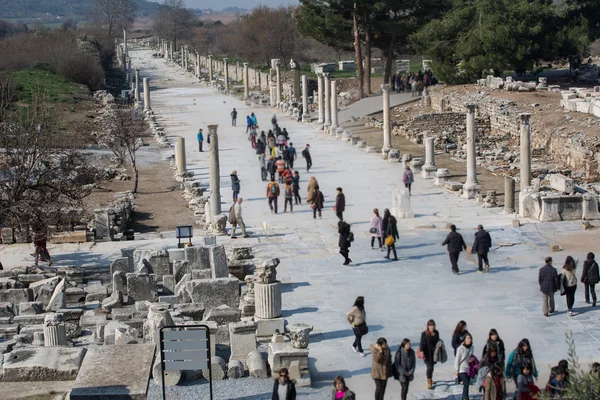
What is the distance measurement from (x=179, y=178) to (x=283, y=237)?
1294 centimetres

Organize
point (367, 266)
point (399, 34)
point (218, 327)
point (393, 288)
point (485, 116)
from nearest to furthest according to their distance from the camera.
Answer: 1. point (218, 327)
2. point (393, 288)
3. point (367, 266)
4. point (485, 116)
5. point (399, 34)

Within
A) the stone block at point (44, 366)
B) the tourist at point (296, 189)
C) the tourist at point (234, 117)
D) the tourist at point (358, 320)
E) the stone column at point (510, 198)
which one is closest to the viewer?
the stone block at point (44, 366)

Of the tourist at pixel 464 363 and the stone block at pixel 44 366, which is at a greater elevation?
the stone block at pixel 44 366

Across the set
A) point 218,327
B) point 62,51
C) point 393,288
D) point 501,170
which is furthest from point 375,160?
point 62,51

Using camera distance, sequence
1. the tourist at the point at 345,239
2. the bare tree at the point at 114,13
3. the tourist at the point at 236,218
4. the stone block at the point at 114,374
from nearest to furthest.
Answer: the stone block at the point at 114,374 → the tourist at the point at 345,239 → the tourist at the point at 236,218 → the bare tree at the point at 114,13

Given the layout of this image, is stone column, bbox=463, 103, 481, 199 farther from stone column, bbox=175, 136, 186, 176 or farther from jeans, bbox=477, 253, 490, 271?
stone column, bbox=175, 136, 186, 176

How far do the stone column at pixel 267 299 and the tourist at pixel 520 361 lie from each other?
4.95 metres

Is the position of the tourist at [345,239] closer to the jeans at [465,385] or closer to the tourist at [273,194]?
the tourist at [273,194]

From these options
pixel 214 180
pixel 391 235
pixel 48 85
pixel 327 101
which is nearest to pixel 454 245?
pixel 391 235

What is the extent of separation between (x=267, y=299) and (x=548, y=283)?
15.2 feet

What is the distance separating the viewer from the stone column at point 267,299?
1847 cm

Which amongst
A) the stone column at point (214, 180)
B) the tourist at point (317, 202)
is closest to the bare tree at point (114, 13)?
the stone column at point (214, 180)

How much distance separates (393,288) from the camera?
68.6ft

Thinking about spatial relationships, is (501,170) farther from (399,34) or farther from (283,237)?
(399,34)
